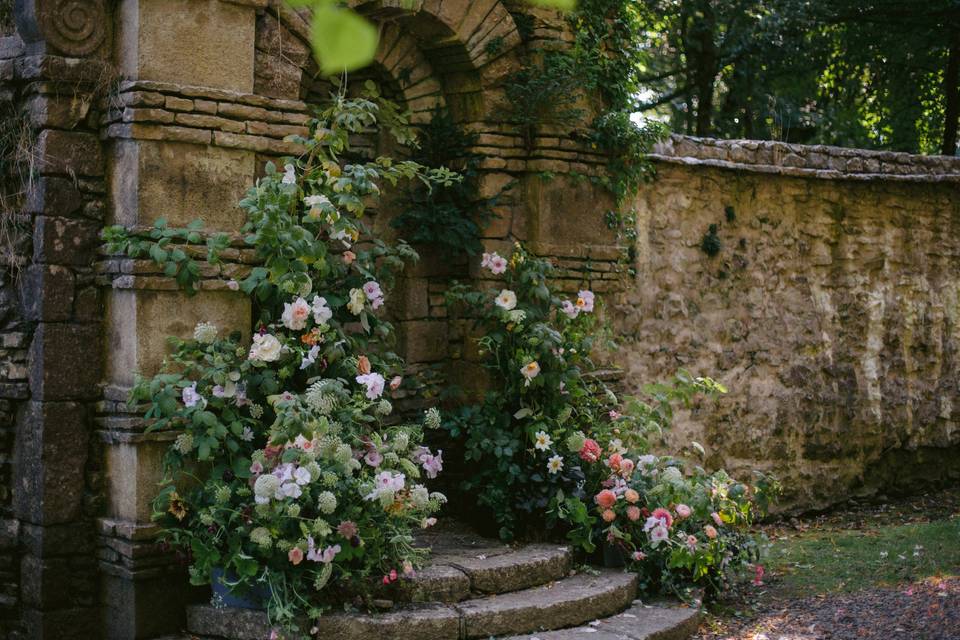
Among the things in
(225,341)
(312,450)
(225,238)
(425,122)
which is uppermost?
(425,122)

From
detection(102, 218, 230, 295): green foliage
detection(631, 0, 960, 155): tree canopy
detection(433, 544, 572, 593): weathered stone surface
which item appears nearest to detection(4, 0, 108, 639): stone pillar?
detection(102, 218, 230, 295): green foliage

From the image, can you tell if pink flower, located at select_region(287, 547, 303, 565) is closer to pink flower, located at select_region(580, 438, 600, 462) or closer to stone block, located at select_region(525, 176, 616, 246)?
pink flower, located at select_region(580, 438, 600, 462)

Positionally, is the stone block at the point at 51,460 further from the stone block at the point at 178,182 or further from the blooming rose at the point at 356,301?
the blooming rose at the point at 356,301

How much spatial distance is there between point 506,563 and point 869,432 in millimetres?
4580

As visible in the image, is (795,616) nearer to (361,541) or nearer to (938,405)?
(361,541)

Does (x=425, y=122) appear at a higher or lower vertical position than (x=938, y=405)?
higher

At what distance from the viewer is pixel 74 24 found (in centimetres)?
489

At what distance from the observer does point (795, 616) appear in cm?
556

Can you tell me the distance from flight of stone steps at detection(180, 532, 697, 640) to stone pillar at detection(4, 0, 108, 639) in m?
0.67

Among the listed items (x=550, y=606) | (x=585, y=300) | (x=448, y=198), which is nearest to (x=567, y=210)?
(x=585, y=300)

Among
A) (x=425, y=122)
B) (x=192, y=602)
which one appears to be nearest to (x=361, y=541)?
(x=192, y=602)

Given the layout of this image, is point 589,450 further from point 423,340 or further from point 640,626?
point 423,340

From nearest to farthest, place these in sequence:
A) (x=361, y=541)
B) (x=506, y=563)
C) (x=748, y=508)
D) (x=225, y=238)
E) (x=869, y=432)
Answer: (x=361, y=541), (x=225, y=238), (x=506, y=563), (x=748, y=508), (x=869, y=432)

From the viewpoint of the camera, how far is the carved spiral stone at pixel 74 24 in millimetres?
4816
